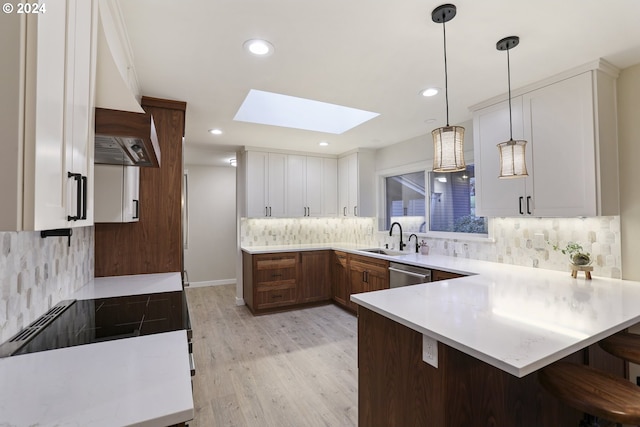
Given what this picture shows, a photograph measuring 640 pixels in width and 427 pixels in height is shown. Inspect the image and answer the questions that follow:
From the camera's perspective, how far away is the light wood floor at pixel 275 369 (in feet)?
6.93

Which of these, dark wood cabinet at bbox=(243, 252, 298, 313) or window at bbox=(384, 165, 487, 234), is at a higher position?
A: window at bbox=(384, 165, 487, 234)

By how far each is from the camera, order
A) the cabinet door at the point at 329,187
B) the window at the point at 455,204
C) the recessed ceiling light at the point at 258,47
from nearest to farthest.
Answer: the recessed ceiling light at the point at 258,47
the window at the point at 455,204
the cabinet door at the point at 329,187

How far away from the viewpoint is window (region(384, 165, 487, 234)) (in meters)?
3.45

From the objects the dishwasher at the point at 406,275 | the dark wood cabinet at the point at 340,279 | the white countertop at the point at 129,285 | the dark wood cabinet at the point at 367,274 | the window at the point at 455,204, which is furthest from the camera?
the dark wood cabinet at the point at 340,279

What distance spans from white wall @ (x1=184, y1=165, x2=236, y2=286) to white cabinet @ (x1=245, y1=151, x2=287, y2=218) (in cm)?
196

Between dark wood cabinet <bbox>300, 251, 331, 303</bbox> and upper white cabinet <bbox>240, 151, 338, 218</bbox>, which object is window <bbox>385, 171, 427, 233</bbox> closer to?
upper white cabinet <bbox>240, 151, 338, 218</bbox>

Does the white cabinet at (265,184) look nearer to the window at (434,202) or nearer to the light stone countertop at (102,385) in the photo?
the window at (434,202)

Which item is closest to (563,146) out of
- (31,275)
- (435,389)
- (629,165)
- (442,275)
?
(629,165)

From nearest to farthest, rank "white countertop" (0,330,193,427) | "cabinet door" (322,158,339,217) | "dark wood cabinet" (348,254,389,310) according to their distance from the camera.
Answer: "white countertop" (0,330,193,427), "dark wood cabinet" (348,254,389,310), "cabinet door" (322,158,339,217)

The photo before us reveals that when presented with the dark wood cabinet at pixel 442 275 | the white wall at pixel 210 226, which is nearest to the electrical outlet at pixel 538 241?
the dark wood cabinet at pixel 442 275

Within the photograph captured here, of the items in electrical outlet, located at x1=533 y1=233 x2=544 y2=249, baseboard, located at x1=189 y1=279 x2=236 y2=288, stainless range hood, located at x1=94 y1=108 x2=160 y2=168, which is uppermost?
stainless range hood, located at x1=94 y1=108 x2=160 y2=168

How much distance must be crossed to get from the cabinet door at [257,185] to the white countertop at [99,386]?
3343mm

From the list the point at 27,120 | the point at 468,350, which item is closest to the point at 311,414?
the point at 468,350

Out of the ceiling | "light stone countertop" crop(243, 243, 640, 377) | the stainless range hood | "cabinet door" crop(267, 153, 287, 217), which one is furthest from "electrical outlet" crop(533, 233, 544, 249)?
"cabinet door" crop(267, 153, 287, 217)
